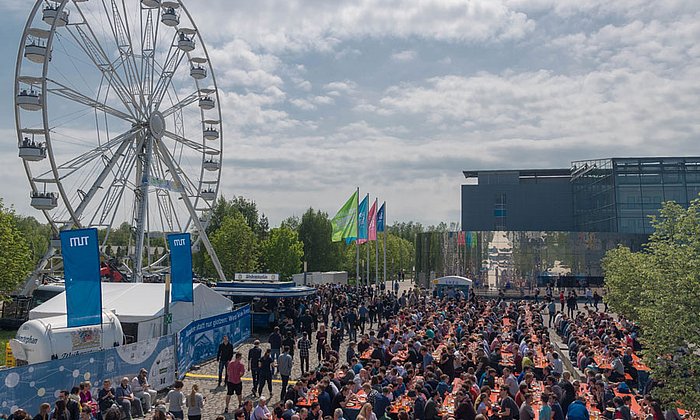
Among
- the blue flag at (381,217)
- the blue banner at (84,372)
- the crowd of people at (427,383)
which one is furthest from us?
the blue flag at (381,217)

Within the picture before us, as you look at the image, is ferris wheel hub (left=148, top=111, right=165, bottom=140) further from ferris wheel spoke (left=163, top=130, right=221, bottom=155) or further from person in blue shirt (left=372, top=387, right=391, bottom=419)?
person in blue shirt (left=372, top=387, right=391, bottom=419)

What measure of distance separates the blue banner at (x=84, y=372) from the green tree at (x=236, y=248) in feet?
146

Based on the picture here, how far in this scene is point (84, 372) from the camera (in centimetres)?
1499

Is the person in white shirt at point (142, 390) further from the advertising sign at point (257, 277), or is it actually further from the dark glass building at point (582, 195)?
the dark glass building at point (582, 195)

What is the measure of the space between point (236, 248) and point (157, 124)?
27.8m

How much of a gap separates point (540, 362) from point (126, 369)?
1188cm

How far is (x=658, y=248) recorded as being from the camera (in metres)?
13.3

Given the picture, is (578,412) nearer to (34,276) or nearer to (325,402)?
(325,402)

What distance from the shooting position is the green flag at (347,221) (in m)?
40.0

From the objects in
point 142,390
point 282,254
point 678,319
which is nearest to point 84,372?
point 142,390

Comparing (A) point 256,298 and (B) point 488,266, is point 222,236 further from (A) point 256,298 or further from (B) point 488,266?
(A) point 256,298

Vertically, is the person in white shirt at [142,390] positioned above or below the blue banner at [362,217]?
below

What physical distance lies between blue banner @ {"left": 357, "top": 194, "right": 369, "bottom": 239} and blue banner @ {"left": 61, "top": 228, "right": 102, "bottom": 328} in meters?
24.6

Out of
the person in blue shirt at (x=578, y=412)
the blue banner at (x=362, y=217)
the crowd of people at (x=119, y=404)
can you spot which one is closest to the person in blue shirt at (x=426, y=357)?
the person in blue shirt at (x=578, y=412)
